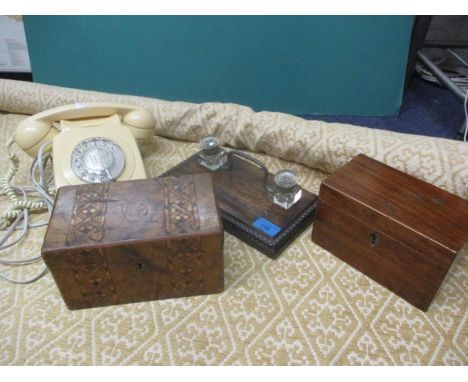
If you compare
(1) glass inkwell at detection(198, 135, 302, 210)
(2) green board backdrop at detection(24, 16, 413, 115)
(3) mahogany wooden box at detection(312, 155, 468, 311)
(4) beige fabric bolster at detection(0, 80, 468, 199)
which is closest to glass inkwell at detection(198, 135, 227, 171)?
(1) glass inkwell at detection(198, 135, 302, 210)

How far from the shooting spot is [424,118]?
6.08ft

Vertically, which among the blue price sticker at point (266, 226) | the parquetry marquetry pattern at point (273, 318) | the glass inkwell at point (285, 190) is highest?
the glass inkwell at point (285, 190)

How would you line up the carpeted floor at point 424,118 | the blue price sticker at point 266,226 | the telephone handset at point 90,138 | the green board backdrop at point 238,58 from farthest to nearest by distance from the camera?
the carpeted floor at point 424,118, the green board backdrop at point 238,58, the telephone handset at point 90,138, the blue price sticker at point 266,226

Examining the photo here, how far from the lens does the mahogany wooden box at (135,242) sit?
641 mm

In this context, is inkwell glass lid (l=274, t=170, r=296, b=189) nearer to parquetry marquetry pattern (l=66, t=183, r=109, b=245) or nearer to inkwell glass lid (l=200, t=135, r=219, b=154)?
inkwell glass lid (l=200, t=135, r=219, b=154)

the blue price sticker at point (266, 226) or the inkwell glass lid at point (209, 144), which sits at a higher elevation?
the inkwell glass lid at point (209, 144)

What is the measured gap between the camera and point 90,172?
3.06 ft

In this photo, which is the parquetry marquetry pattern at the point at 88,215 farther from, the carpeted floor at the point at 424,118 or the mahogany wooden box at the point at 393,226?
the carpeted floor at the point at 424,118

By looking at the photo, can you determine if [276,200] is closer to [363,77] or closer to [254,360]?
[254,360]

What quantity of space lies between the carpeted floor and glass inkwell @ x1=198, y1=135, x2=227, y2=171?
991 millimetres

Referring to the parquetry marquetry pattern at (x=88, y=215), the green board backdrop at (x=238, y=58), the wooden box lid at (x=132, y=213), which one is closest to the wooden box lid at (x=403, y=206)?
the wooden box lid at (x=132, y=213)

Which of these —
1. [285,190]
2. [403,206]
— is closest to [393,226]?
[403,206]

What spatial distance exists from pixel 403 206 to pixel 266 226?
0.28m

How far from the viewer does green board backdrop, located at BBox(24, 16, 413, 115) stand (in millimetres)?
1609
